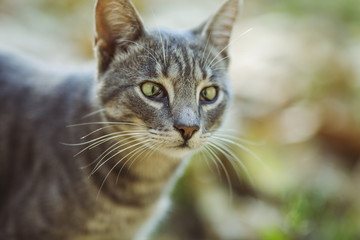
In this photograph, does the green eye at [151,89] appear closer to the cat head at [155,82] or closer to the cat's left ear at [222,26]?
the cat head at [155,82]

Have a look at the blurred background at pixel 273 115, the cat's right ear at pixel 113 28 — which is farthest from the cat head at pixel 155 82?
the blurred background at pixel 273 115

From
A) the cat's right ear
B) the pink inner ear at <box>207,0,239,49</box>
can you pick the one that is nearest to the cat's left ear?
the pink inner ear at <box>207,0,239,49</box>

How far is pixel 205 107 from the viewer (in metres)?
1.63

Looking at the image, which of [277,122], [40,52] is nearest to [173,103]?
[277,122]

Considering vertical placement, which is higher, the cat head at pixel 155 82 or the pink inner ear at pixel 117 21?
the pink inner ear at pixel 117 21

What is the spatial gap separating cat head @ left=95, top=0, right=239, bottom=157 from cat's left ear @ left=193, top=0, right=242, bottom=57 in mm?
23

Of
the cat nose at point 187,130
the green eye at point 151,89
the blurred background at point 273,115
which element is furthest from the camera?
the blurred background at point 273,115

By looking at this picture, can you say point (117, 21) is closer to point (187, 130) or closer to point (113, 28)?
point (113, 28)

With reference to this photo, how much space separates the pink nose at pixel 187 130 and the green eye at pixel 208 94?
245mm

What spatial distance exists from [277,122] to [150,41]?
5.96 feet

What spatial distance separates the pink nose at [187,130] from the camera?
4.70 ft

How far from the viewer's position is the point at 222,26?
5.89 feet

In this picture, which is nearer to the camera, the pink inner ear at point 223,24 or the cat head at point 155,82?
the cat head at point 155,82

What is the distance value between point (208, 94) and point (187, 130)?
0.95 ft
